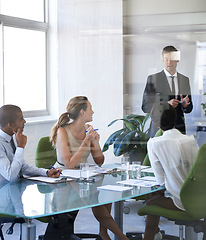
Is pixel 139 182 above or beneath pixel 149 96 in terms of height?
beneath

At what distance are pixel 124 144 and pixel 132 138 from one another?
0.08 m

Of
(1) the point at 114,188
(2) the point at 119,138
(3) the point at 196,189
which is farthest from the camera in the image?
(2) the point at 119,138

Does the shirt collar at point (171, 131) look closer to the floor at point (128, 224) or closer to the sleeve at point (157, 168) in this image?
the sleeve at point (157, 168)

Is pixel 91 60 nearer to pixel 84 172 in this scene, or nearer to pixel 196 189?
pixel 84 172

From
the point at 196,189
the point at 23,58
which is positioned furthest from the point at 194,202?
the point at 23,58

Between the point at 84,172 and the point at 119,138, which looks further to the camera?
the point at 119,138

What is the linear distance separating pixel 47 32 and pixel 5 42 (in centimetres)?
39

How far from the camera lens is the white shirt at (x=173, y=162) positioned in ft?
→ 9.24

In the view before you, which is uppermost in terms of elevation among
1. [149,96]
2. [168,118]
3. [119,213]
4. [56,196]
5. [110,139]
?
[149,96]

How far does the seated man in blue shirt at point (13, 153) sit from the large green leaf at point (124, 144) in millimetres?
580

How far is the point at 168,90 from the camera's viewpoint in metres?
3.24

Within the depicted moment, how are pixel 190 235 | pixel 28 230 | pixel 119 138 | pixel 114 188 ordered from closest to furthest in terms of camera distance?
pixel 28 230
pixel 114 188
pixel 190 235
pixel 119 138

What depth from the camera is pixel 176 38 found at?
3.27m

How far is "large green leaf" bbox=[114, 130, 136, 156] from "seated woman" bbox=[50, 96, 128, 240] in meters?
0.14
